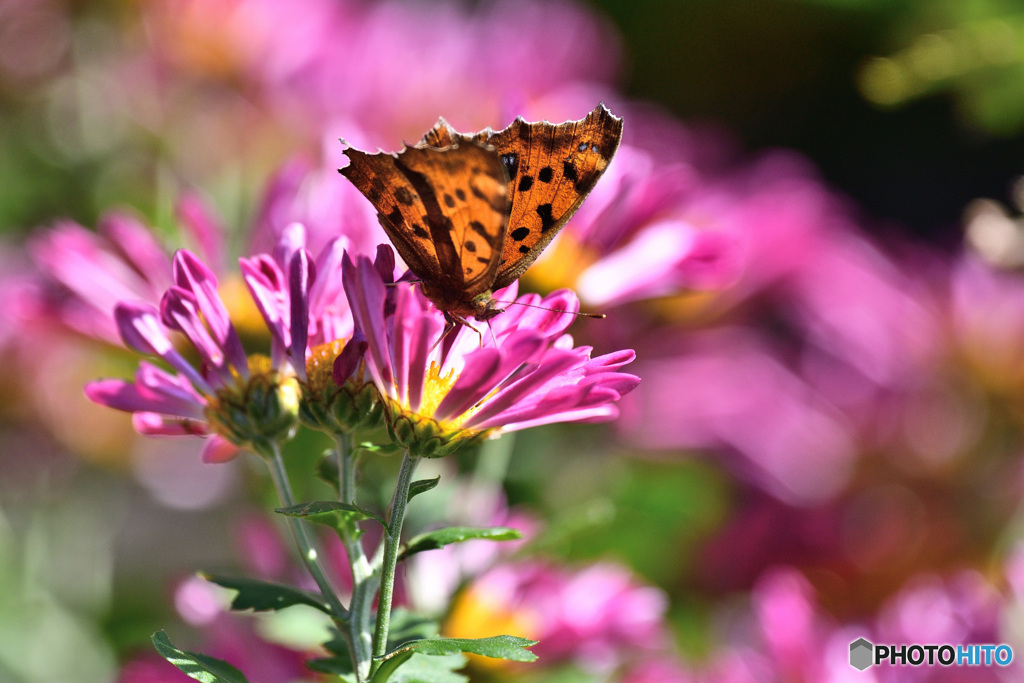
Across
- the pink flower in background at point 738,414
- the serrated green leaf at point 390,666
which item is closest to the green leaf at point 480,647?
the serrated green leaf at point 390,666

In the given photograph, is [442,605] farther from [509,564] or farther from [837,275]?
[837,275]

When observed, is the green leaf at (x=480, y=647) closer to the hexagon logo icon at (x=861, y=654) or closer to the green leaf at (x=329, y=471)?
the green leaf at (x=329, y=471)

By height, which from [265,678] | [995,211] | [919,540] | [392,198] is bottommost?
[265,678]

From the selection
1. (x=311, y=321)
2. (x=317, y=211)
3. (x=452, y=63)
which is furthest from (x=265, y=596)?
(x=452, y=63)

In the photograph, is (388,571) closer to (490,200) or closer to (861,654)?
(490,200)

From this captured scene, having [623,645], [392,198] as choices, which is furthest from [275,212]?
[623,645]

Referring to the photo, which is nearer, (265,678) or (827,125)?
(265,678)

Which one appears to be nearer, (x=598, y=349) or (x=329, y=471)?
(x=329, y=471)
